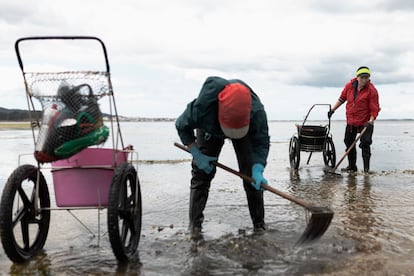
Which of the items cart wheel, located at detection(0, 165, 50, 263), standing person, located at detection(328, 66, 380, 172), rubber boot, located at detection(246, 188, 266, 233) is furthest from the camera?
standing person, located at detection(328, 66, 380, 172)

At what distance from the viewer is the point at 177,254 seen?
3.29 meters

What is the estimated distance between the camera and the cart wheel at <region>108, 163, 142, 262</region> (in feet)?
8.95

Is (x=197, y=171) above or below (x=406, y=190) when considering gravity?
above

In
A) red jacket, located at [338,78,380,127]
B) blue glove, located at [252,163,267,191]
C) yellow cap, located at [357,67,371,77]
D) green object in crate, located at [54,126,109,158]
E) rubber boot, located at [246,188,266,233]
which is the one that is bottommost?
rubber boot, located at [246,188,266,233]

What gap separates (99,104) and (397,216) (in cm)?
351

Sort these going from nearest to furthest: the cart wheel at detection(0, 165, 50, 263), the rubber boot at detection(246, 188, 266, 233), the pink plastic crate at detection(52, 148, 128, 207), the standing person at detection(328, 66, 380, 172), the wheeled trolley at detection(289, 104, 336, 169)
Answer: the cart wheel at detection(0, 165, 50, 263) → the pink plastic crate at detection(52, 148, 128, 207) → the rubber boot at detection(246, 188, 266, 233) → the standing person at detection(328, 66, 380, 172) → the wheeled trolley at detection(289, 104, 336, 169)

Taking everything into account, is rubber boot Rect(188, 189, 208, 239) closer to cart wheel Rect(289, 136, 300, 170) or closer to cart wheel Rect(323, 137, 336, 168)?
cart wheel Rect(289, 136, 300, 170)

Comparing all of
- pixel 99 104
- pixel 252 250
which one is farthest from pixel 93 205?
pixel 252 250

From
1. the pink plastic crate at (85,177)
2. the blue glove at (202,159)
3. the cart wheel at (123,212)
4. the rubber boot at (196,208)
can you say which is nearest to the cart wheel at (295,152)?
the rubber boot at (196,208)

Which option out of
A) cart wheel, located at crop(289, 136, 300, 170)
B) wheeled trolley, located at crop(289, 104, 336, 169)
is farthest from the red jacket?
cart wheel, located at crop(289, 136, 300, 170)

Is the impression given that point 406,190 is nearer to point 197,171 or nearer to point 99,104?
point 197,171

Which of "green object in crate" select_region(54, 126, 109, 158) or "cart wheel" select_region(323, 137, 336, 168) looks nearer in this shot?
"green object in crate" select_region(54, 126, 109, 158)

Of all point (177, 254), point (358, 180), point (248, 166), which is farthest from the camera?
point (358, 180)

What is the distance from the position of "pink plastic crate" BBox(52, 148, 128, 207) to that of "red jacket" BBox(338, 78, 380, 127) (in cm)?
582
